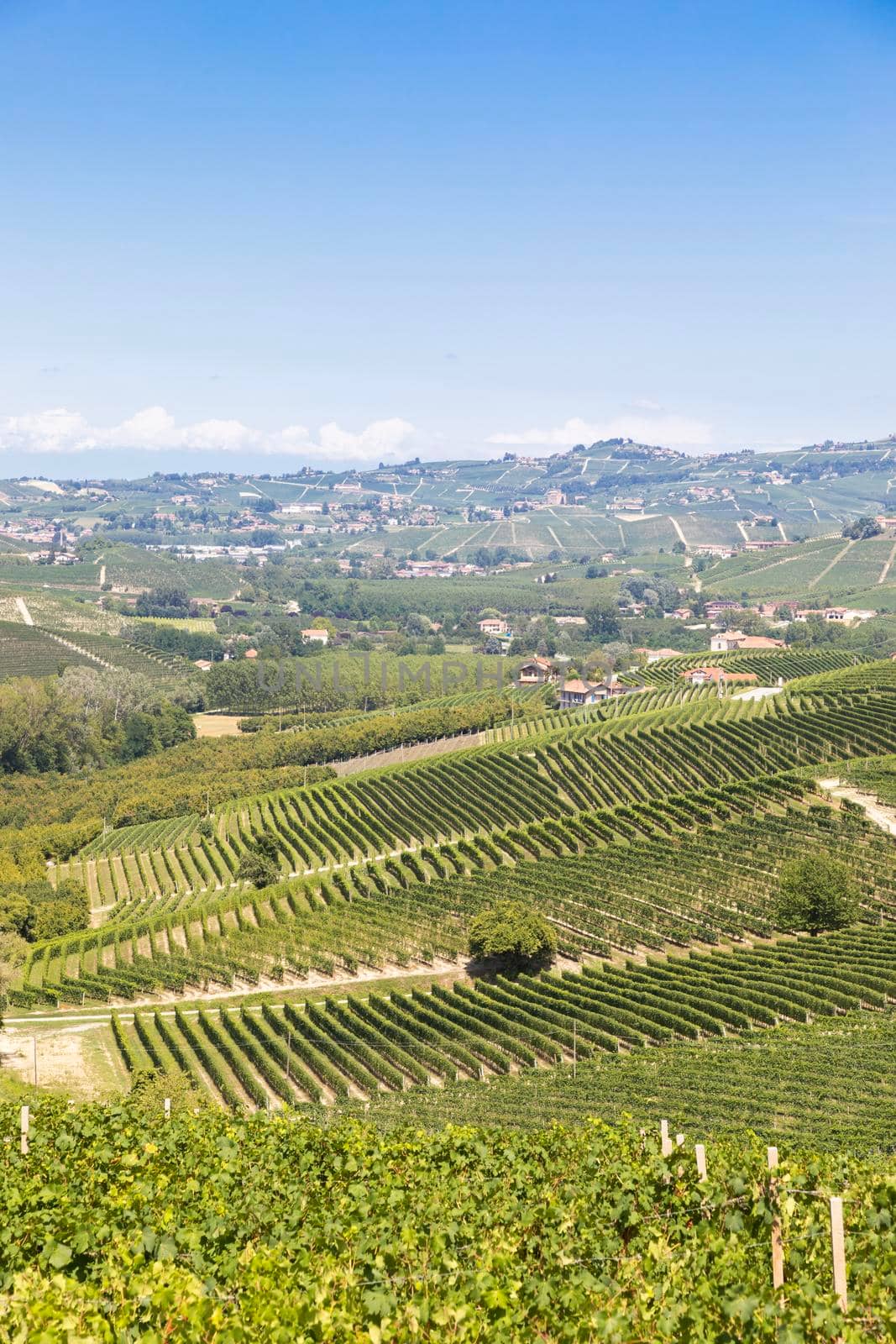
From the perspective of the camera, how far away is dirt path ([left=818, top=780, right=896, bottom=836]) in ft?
167

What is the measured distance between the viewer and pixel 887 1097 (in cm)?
2605

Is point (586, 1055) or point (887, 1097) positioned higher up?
point (887, 1097)

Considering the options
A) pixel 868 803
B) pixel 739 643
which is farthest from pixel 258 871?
pixel 739 643

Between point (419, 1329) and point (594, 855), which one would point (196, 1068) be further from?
point (419, 1329)

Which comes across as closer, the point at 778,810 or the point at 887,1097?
the point at 887,1097

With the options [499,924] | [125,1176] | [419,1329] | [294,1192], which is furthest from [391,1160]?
[499,924]

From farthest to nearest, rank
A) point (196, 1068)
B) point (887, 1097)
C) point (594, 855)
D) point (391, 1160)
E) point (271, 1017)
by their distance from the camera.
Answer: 1. point (594, 855)
2. point (271, 1017)
3. point (196, 1068)
4. point (887, 1097)
5. point (391, 1160)

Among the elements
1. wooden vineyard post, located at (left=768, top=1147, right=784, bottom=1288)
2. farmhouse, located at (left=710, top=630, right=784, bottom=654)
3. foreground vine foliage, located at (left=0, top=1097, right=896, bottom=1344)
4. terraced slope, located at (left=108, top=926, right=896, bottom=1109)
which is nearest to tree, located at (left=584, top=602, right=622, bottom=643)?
farmhouse, located at (left=710, top=630, right=784, bottom=654)

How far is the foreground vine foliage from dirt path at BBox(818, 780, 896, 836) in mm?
34825

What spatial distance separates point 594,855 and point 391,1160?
37450mm

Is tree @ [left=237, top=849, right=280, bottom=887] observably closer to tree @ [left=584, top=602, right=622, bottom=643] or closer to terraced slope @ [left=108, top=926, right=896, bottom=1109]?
terraced slope @ [left=108, top=926, right=896, bottom=1109]

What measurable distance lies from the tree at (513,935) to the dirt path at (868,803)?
54.4 ft

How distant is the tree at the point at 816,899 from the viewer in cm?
4272

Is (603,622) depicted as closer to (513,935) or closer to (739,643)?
(739,643)
